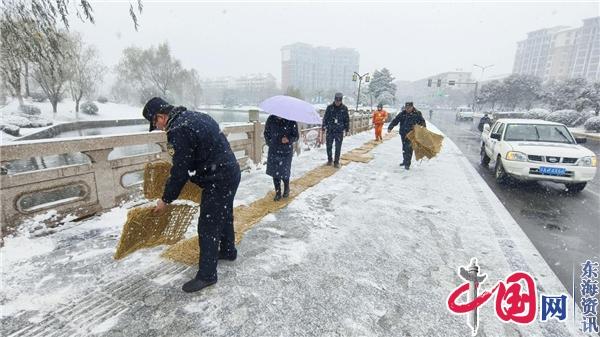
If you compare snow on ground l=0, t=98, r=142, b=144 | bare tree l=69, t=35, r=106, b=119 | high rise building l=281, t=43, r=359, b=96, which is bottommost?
snow on ground l=0, t=98, r=142, b=144

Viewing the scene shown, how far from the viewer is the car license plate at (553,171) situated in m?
5.89

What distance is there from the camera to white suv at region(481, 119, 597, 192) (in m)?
5.88

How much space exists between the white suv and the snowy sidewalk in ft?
6.60

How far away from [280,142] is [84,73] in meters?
45.0

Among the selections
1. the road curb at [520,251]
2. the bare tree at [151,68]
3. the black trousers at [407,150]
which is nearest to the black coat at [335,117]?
the black trousers at [407,150]

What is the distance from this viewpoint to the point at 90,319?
2318 millimetres

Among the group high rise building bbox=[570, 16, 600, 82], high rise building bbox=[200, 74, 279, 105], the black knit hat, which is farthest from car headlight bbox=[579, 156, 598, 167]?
high rise building bbox=[570, 16, 600, 82]

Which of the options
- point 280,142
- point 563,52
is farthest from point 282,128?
point 563,52

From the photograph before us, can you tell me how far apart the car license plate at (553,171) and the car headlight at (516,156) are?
359mm

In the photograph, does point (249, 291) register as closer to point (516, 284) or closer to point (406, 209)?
point (516, 284)

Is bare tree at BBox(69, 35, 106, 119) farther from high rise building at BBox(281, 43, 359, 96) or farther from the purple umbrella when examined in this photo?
high rise building at BBox(281, 43, 359, 96)

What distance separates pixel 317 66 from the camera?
138 m

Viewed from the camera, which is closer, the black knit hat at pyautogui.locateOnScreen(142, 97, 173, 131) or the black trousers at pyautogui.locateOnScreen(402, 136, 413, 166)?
the black knit hat at pyautogui.locateOnScreen(142, 97, 173, 131)

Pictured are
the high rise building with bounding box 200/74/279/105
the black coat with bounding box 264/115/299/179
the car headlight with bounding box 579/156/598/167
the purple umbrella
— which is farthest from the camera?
the high rise building with bounding box 200/74/279/105
